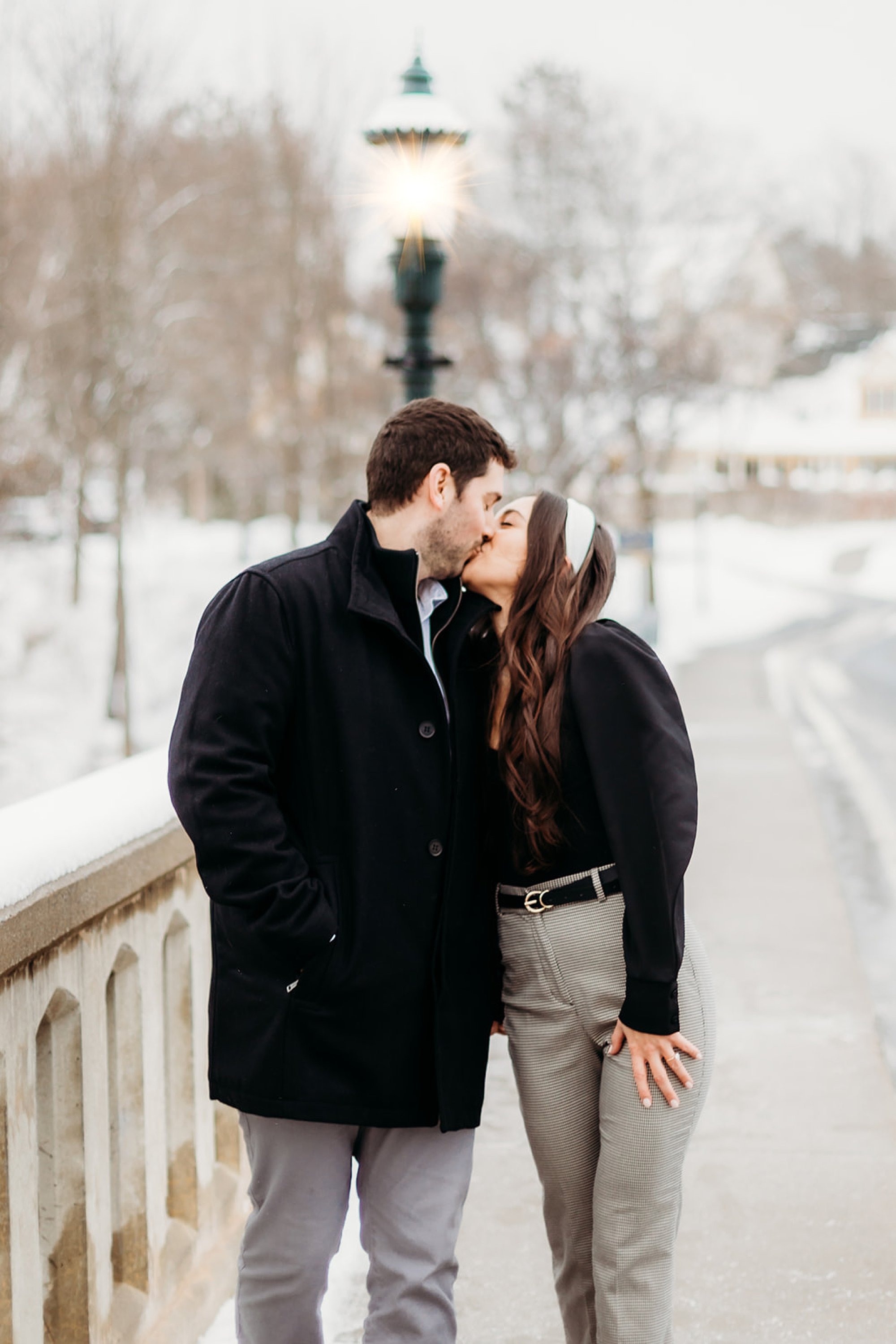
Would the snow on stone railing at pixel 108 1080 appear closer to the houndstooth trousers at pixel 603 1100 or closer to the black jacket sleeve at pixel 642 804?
the houndstooth trousers at pixel 603 1100

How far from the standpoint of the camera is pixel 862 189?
8481cm

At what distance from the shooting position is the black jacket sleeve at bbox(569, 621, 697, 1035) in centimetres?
254

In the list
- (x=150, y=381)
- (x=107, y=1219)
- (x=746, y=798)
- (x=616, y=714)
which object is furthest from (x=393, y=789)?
(x=150, y=381)

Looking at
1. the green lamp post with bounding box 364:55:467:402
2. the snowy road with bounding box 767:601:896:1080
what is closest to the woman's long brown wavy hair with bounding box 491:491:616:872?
the snowy road with bounding box 767:601:896:1080

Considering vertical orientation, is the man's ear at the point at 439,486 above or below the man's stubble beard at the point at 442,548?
above

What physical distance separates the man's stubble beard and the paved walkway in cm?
190

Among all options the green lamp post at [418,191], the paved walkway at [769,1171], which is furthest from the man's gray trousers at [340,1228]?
the green lamp post at [418,191]

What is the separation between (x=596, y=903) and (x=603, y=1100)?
14.6 inches

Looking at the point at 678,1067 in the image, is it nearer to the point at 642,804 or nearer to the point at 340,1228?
the point at 642,804

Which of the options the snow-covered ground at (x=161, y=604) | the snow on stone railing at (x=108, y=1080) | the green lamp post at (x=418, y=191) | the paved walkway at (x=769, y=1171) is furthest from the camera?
the snow-covered ground at (x=161, y=604)

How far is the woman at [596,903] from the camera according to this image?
2.56 meters

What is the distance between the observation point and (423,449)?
258 centimetres

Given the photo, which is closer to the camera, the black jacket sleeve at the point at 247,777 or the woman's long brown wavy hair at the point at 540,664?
the black jacket sleeve at the point at 247,777

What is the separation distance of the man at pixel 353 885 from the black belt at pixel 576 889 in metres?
0.11
